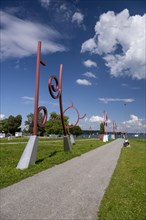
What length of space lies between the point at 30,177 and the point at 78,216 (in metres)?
5.28

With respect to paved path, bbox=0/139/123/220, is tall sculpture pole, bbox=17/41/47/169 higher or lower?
higher

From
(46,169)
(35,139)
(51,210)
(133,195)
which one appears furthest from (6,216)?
(35,139)

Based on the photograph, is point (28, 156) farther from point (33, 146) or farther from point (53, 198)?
point (53, 198)

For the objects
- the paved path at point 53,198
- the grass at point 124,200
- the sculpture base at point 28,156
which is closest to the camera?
the paved path at point 53,198

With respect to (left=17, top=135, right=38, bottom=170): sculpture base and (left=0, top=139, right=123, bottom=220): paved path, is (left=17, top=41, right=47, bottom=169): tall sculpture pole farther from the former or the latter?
(left=0, top=139, right=123, bottom=220): paved path

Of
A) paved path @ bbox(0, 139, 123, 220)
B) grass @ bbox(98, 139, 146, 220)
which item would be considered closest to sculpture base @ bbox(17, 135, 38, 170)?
paved path @ bbox(0, 139, 123, 220)

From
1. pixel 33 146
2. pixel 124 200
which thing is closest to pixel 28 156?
pixel 33 146

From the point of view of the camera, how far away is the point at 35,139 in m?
15.9

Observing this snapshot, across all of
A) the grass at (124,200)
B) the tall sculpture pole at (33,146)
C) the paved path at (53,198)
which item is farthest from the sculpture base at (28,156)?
the grass at (124,200)

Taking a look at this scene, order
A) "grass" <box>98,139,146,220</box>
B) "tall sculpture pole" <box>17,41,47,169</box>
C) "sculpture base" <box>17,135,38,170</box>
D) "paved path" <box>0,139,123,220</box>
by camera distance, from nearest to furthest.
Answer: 1. "paved path" <box>0,139,123,220</box>
2. "grass" <box>98,139,146,220</box>
3. "sculpture base" <box>17,135,38,170</box>
4. "tall sculpture pole" <box>17,41,47,169</box>

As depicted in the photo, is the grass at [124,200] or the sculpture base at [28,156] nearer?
the grass at [124,200]

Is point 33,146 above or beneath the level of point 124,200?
above

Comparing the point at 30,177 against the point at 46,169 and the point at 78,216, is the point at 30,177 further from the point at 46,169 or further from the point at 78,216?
the point at 78,216

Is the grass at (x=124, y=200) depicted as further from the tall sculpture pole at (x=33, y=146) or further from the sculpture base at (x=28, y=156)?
the tall sculpture pole at (x=33, y=146)
